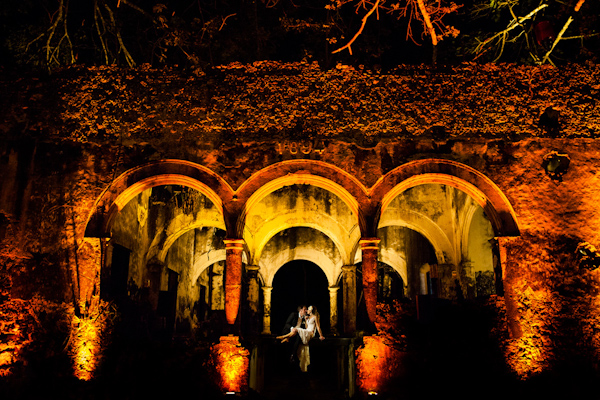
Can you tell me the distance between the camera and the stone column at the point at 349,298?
1281 centimetres

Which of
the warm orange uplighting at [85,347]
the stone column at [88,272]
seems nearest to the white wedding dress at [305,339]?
the warm orange uplighting at [85,347]

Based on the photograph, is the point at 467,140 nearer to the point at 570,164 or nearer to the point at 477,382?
the point at 570,164

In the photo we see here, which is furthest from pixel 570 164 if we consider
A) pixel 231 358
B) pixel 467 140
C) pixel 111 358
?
pixel 111 358

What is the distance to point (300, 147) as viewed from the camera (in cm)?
855

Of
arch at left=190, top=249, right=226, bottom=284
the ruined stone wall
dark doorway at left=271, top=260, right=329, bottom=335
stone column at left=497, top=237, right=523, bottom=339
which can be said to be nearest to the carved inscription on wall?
the ruined stone wall

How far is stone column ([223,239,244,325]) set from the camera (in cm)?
798

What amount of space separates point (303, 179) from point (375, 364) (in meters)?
3.16

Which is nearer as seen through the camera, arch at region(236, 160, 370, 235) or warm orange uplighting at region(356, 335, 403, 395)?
warm orange uplighting at region(356, 335, 403, 395)

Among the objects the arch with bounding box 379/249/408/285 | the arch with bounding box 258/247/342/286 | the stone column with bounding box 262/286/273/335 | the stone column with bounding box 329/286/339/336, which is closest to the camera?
the stone column with bounding box 262/286/273/335

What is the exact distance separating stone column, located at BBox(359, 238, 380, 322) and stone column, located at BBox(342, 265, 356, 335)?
4.66m

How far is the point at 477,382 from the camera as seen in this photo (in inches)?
295

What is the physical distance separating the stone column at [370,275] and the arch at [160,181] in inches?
93.8

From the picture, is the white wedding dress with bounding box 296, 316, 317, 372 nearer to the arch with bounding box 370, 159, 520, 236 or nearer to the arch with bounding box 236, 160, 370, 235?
the arch with bounding box 236, 160, 370, 235

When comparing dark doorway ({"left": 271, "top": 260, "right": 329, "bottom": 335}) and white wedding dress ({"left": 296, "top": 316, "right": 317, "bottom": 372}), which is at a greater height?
dark doorway ({"left": 271, "top": 260, "right": 329, "bottom": 335})
